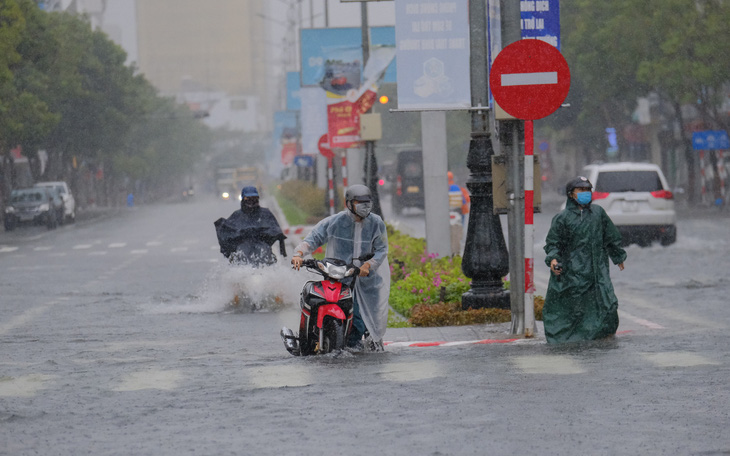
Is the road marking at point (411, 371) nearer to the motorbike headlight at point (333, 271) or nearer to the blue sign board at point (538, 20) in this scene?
the motorbike headlight at point (333, 271)

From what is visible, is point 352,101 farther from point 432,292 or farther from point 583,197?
point 583,197

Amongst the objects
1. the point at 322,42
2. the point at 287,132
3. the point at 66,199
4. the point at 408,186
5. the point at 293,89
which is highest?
the point at 322,42

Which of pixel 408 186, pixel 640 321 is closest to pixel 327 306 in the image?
pixel 640 321

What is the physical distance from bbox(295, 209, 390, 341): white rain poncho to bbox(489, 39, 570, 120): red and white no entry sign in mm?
1744

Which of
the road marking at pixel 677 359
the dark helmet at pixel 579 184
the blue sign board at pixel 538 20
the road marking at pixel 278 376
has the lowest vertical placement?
the road marking at pixel 677 359

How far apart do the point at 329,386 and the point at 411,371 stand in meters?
1.00

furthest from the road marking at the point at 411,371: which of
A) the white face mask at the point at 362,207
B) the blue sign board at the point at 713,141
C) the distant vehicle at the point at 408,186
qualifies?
the distant vehicle at the point at 408,186

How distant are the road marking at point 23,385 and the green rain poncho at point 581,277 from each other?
428 centimetres

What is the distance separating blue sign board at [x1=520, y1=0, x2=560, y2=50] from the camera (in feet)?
43.0

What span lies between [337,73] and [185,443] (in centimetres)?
2649

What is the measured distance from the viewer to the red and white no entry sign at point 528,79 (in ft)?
40.1

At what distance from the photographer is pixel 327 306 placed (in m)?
11.1

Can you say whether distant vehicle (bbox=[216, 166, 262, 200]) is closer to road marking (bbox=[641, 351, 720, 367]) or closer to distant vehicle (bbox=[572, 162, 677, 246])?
distant vehicle (bbox=[572, 162, 677, 246])

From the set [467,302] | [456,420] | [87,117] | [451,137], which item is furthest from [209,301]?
[451,137]
